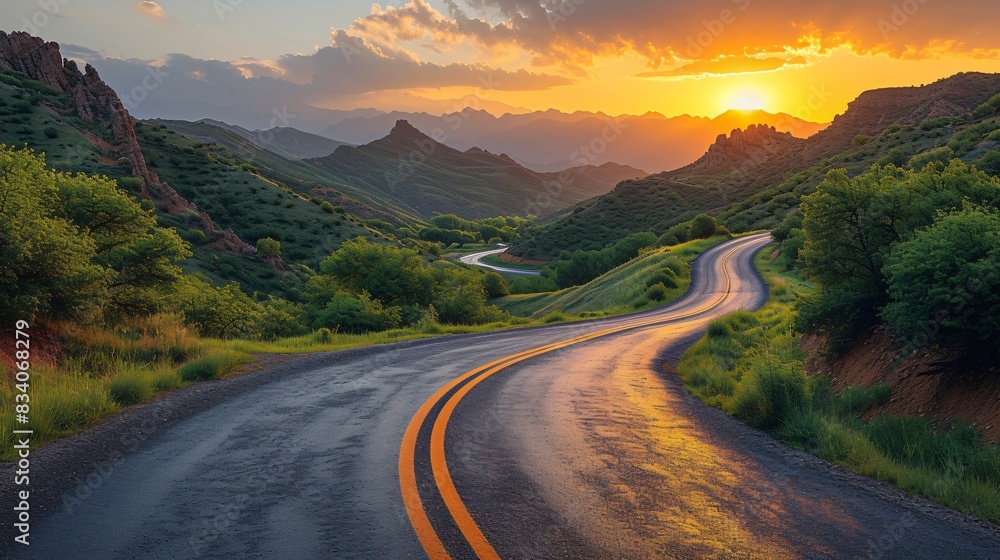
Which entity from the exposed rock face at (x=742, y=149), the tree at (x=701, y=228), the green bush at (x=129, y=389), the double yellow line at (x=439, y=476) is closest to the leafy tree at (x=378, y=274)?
the double yellow line at (x=439, y=476)

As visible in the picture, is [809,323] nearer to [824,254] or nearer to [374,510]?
[824,254]

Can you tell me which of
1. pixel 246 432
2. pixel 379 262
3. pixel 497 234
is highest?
pixel 497 234

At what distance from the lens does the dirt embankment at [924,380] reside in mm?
7562

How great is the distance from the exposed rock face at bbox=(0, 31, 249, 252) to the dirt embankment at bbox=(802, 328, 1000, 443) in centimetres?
5573

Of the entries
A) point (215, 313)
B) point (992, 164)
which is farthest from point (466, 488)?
point (992, 164)

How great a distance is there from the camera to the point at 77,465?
20.2ft

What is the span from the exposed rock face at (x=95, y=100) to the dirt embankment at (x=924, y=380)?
5573cm

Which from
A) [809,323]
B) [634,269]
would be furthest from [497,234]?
[809,323]

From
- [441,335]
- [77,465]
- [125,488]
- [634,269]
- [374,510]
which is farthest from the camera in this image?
[634,269]

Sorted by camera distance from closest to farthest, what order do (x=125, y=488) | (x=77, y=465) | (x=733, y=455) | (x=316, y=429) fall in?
(x=125, y=488), (x=77, y=465), (x=733, y=455), (x=316, y=429)

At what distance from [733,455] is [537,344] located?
1147 cm

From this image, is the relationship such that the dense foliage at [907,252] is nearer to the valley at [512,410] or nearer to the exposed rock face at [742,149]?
the valley at [512,410]

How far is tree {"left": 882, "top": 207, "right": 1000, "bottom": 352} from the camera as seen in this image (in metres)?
7.44

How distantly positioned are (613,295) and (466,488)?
39.5 m
